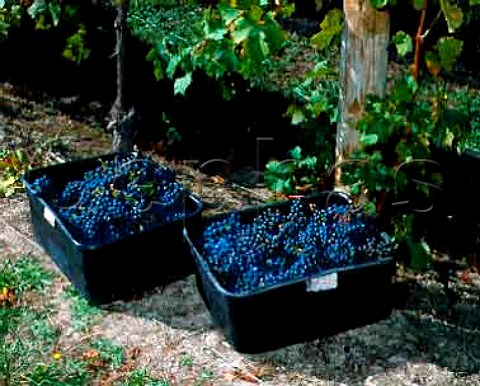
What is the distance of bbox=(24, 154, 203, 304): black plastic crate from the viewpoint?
3238mm

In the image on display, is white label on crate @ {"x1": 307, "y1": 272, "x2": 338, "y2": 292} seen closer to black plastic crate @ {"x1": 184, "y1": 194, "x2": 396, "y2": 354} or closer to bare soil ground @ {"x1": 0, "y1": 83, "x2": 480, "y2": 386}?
black plastic crate @ {"x1": 184, "y1": 194, "x2": 396, "y2": 354}

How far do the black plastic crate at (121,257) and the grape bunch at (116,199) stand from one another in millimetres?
35

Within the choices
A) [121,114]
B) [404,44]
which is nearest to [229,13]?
[404,44]

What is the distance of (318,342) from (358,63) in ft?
3.49

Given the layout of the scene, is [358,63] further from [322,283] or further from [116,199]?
[116,199]

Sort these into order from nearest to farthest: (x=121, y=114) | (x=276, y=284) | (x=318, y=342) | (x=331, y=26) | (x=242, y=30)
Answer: (x=276, y=284), (x=242, y=30), (x=318, y=342), (x=331, y=26), (x=121, y=114)

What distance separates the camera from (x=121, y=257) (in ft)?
10.7

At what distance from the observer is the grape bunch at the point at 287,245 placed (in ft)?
9.86

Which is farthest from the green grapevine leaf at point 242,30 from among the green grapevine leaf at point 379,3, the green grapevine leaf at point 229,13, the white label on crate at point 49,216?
the white label on crate at point 49,216

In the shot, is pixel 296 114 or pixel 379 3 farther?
pixel 296 114

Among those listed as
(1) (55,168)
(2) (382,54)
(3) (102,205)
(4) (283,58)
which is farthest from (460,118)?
(4) (283,58)

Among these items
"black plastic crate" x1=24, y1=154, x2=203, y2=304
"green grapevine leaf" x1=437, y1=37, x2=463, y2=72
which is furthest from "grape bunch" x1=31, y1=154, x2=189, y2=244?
"green grapevine leaf" x1=437, y1=37, x2=463, y2=72

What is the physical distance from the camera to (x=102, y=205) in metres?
3.29

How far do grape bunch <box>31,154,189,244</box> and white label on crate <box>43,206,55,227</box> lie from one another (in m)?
0.03
